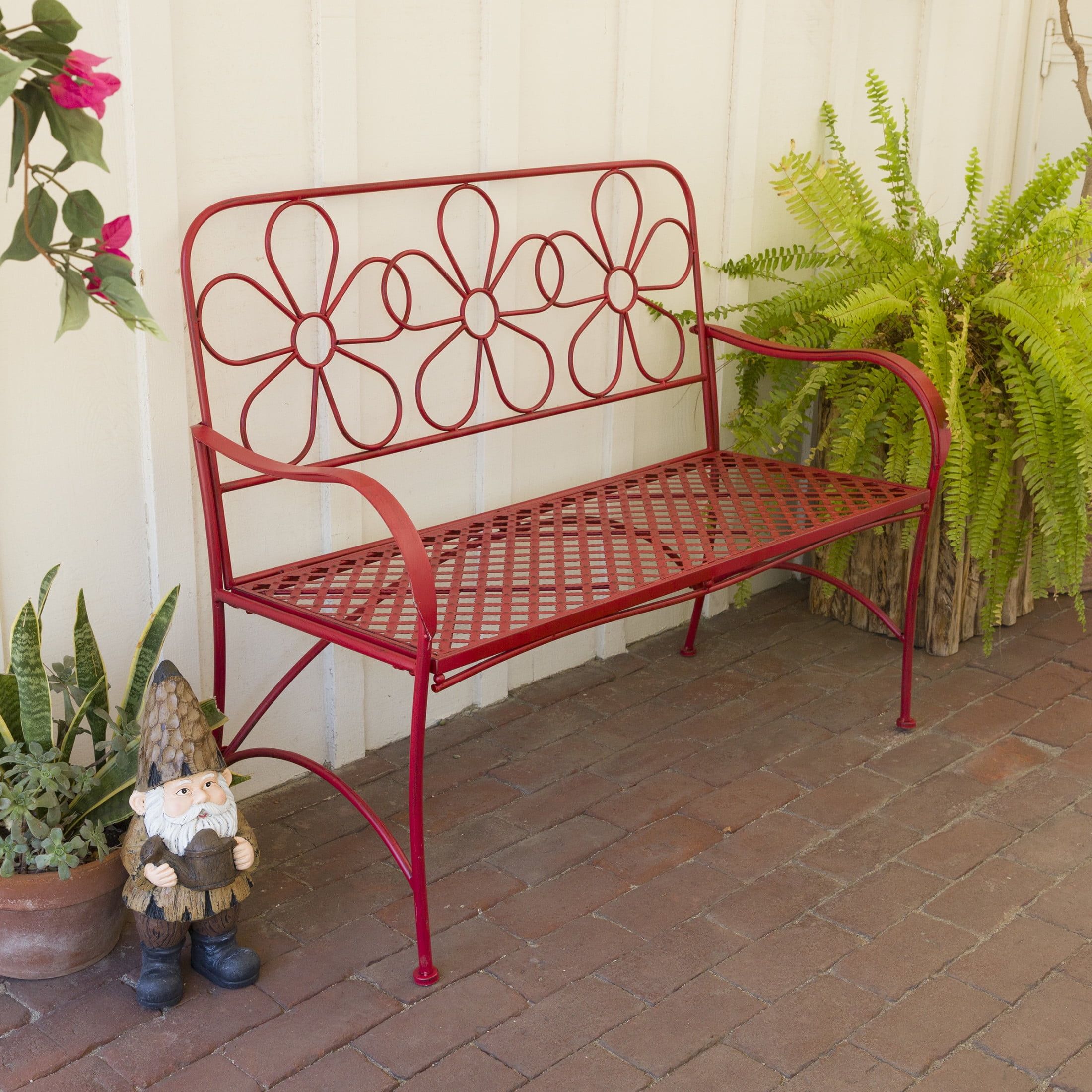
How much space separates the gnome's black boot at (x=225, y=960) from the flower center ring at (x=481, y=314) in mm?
1316

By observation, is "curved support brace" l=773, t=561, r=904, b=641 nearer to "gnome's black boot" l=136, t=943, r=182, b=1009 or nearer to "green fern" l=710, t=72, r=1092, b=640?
"green fern" l=710, t=72, r=1092, b=640

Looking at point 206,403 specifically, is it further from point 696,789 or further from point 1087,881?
point 1087,881

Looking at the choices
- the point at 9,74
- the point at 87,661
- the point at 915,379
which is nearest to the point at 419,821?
the point at 87,661

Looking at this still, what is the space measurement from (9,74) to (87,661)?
1258 mm

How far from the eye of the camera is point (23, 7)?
204cm

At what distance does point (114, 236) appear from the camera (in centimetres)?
156

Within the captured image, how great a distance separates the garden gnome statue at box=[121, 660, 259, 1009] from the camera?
2027 millimetres

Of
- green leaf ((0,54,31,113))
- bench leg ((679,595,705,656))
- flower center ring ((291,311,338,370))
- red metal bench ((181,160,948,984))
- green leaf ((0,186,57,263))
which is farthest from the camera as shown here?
bench leg ((679,595,705,656))

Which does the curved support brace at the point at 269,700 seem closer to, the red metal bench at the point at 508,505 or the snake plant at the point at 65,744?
the red metal bench at the point at 508,505

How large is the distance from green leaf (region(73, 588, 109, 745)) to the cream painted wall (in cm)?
13

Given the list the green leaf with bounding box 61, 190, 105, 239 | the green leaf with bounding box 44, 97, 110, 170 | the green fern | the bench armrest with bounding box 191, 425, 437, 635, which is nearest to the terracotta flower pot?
the bench armrest with bounding box 191, 425, 437, 635

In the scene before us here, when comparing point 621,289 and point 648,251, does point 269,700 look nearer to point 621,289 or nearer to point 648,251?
point 621,289

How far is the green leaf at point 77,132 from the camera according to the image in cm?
135

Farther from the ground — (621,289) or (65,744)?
(621,289)
